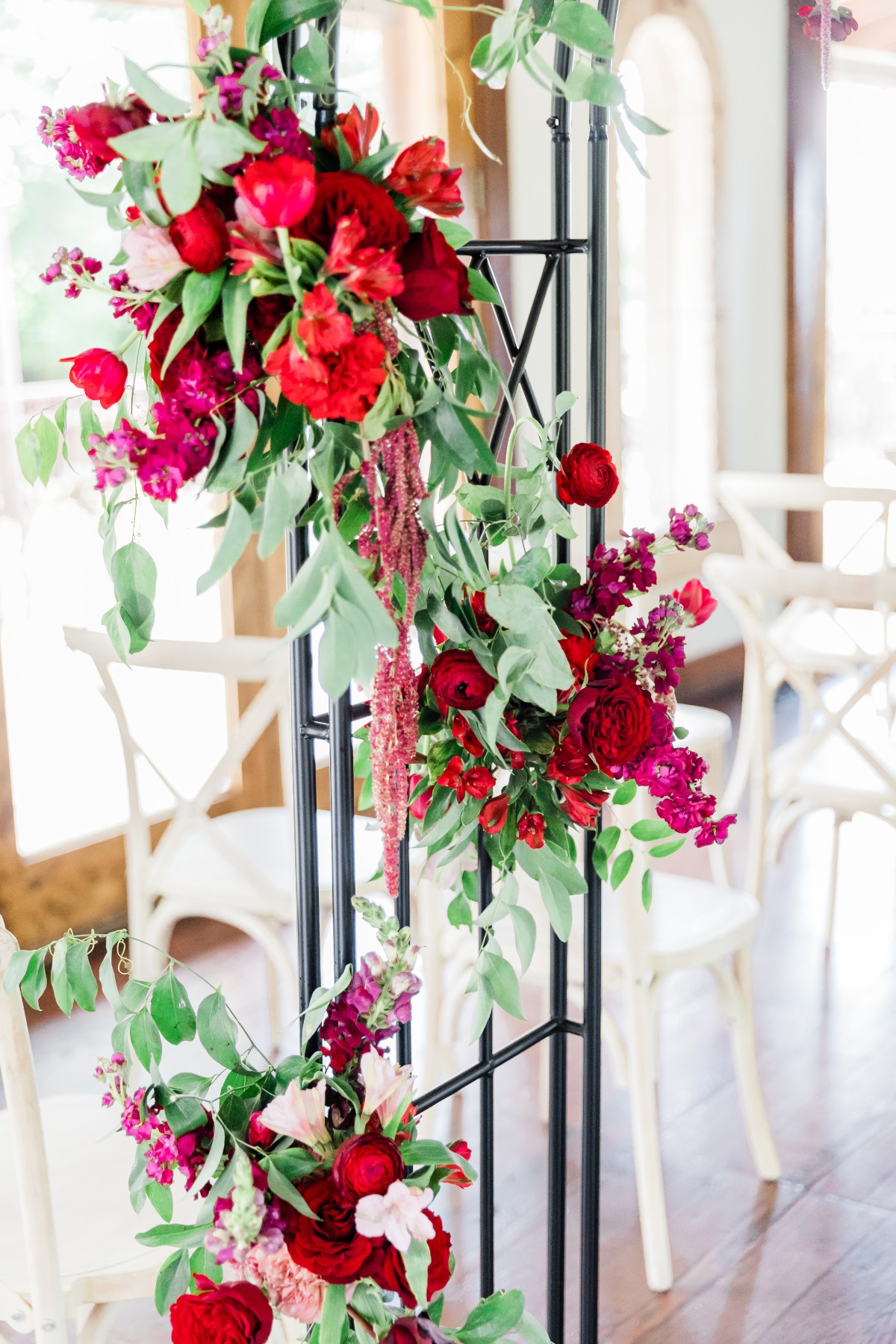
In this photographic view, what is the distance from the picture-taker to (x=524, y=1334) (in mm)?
936

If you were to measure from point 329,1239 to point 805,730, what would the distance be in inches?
92.5

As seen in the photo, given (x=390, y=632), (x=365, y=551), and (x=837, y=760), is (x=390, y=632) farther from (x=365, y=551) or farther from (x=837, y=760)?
(x=837, y=760)

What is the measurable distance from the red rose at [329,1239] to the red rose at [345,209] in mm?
528

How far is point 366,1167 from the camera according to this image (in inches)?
32.9

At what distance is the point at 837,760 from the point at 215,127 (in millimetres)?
2349

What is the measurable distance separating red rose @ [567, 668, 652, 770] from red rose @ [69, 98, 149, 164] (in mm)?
465

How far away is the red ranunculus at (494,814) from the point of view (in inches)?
40.6

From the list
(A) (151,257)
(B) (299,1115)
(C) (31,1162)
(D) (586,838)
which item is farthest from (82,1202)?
(A) (151,257)

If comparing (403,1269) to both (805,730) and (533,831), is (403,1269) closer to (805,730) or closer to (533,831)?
(533,831)

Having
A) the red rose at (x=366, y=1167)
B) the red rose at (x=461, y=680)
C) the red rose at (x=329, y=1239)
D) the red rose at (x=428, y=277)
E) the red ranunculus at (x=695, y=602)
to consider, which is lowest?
the red rose at (x=329, y=1239)

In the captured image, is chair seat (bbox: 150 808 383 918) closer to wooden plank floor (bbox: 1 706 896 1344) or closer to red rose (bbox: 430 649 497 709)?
wooden plank floor (bbox: 1 706 896 1344)

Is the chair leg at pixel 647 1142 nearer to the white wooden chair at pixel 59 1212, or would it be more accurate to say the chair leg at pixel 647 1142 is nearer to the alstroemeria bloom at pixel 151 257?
the white wooden chair at pixel 59 1212

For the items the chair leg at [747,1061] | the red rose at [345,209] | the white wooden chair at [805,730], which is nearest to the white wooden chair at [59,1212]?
the red rose at [345,209]

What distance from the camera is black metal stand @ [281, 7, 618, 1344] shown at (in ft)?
3.21
